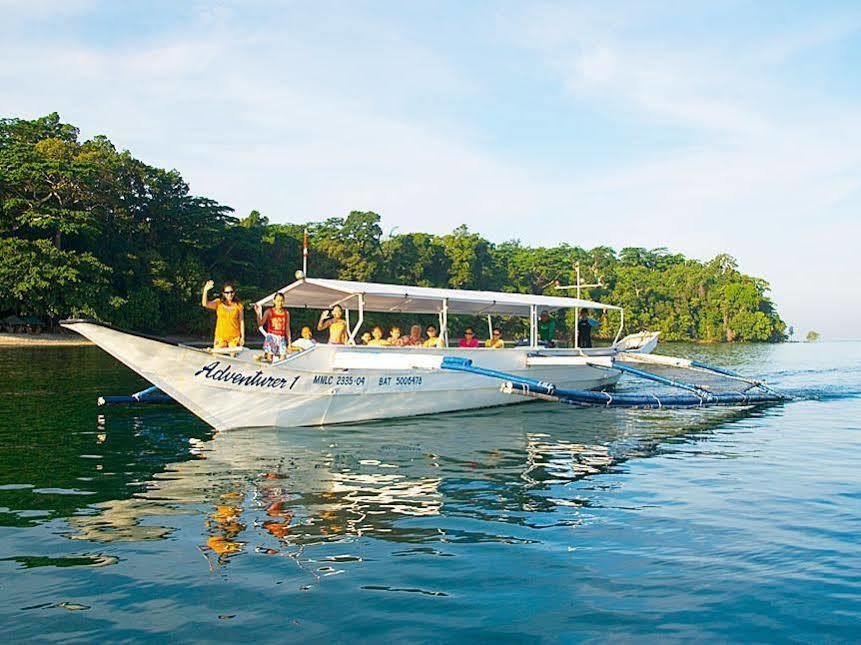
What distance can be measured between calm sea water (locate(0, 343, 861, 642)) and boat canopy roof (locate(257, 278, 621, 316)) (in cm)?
328

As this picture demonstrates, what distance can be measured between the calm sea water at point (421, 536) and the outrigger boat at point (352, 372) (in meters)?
0.69

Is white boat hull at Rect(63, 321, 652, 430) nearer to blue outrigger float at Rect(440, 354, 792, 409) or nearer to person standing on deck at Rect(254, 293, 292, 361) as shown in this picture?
person standing on deck at Rect(254, 293, 292, 361)

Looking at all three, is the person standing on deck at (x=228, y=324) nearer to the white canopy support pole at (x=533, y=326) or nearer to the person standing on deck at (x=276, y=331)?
the person standing on deck at (x=276, y=331)

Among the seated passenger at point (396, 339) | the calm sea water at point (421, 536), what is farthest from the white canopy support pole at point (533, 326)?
the calm sea water at point (421, 536)

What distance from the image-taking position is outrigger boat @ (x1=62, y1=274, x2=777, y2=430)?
12852 millimetres

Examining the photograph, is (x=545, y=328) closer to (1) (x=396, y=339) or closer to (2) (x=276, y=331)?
(1) (x=396, y=339)

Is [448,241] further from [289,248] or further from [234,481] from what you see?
[234,481]

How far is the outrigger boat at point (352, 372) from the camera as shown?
42.2ft

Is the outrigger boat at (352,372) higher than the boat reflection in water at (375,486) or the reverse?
higher

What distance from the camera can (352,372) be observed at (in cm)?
1472

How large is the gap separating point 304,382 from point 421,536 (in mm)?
7097

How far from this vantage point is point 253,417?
13898 mm

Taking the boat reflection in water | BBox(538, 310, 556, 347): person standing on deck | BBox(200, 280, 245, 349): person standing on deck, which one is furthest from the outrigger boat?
BBox(538, 310, 556, 347): person standing on deck

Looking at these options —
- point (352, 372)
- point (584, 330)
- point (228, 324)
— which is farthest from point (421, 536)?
point (584, 330)
